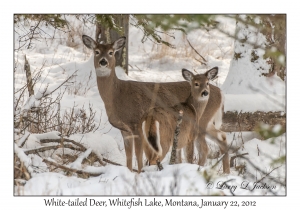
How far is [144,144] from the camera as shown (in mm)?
7465

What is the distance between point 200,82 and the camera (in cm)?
797

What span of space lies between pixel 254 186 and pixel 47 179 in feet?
7.47

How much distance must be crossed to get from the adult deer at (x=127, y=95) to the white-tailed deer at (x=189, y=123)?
26 centimetres

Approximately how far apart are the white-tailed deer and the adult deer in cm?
26

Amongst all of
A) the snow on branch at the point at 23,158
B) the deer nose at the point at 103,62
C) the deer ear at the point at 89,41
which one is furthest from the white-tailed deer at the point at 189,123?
the snow on branch at the point at 23,158

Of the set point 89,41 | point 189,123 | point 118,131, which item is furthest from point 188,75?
point 118,131

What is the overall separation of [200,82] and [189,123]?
2.14 ft

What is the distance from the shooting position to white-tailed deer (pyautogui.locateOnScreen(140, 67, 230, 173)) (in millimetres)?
7291

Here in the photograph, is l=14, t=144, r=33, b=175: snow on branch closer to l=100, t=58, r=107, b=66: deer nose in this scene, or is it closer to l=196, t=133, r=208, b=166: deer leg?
l=100, t=58, r=107, b=66: deer nose

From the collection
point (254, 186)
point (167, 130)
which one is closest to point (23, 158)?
point (167, 130)

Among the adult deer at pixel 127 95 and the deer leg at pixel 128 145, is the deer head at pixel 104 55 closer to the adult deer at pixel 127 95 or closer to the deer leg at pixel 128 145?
the adult deer at pixel 127 95

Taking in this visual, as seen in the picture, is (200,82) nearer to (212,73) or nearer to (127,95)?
(212,73)

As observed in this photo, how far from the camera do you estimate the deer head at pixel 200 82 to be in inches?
314
